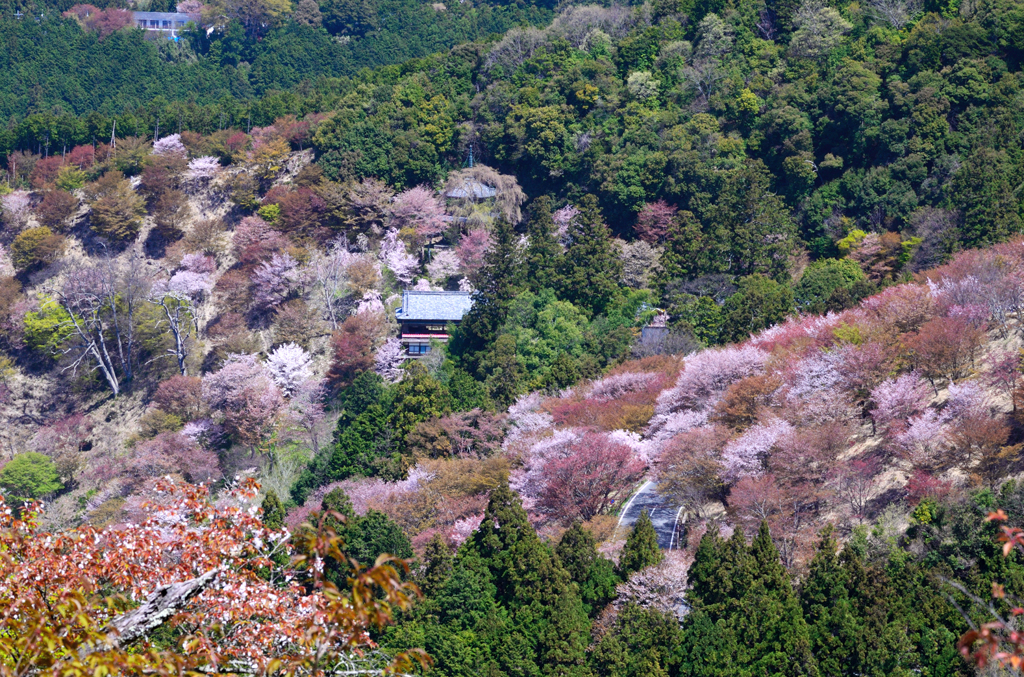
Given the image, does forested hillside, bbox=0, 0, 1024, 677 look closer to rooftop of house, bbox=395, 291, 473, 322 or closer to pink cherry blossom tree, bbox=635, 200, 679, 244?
pink cherry blossom tree, bbox=635, 200, 679, 244

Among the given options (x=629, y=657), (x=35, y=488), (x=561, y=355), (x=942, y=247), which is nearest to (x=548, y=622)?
(x=629, y=657)

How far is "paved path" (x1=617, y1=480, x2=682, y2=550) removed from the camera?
115ft

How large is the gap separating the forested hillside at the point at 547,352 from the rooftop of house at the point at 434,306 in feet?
4.82

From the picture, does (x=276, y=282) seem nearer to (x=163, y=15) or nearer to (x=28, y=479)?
(x=28, y=479)

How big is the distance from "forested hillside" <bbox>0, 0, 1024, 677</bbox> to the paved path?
39cm

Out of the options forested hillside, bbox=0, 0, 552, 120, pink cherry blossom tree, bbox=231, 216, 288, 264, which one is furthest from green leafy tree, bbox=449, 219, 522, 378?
forested hillside, bbox=0, 0, 552, 120

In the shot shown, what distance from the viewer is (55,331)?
5906 centimetres

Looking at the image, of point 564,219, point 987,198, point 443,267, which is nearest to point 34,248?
point 443,267

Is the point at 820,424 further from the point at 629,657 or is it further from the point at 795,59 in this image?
the point at 795,59

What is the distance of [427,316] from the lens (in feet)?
176

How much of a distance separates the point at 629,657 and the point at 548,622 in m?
2.63

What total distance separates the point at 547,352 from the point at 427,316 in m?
7.62

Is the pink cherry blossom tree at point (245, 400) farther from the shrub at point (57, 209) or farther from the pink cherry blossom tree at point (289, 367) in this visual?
the shrub at point (57, 209)

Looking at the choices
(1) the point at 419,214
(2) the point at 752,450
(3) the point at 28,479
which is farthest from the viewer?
(1) the point at 419,214
